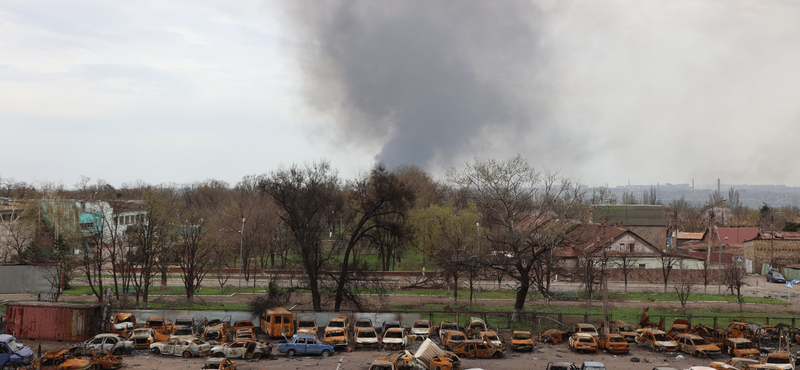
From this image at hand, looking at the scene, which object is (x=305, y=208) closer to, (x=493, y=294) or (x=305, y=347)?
(x=305, y=347)

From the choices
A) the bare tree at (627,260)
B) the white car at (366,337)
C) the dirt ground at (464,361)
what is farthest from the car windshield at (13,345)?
the bare tree at (627,260)

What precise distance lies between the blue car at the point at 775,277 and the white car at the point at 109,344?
228 ft

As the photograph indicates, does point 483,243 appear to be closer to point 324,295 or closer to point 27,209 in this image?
point 324,295

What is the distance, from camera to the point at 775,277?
63562 millimetres

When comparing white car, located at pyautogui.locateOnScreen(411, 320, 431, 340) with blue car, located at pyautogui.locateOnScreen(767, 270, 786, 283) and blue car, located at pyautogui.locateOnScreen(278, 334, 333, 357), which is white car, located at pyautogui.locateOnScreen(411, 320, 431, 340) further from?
blue car, located at pyautogui.locateOnScreen(767, 270, 786, 283)

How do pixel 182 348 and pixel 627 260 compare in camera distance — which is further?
pixel 627 260

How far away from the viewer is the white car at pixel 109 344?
2512cm

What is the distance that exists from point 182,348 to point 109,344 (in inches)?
139

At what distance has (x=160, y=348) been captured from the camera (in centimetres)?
2559

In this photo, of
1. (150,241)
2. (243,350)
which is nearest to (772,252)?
(243,350)

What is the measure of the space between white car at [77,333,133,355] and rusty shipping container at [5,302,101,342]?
3.11m

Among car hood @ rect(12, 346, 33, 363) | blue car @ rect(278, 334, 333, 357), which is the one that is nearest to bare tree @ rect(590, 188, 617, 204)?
blue car @ rect(278, 334, 333, 357)

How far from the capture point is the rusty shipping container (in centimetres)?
2800

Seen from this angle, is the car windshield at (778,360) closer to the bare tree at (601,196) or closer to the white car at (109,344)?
the bare tree at (601,196)
